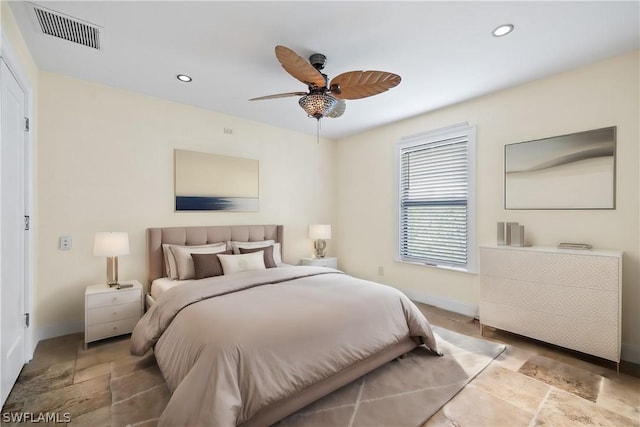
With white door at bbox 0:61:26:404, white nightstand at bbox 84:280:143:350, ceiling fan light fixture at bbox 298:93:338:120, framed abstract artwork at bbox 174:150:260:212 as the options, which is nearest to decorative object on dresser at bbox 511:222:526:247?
ceiling fan light fixture at bbox 298:93:338:120

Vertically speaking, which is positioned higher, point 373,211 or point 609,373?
point 373,211

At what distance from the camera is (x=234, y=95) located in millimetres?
3404

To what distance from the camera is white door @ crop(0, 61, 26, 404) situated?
1.93m

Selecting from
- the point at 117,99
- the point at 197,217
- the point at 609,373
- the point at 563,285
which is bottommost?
the point at 609,373

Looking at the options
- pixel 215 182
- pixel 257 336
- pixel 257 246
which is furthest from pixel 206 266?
pixel 257 336

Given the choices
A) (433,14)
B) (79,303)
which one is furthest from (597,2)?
(79,303)

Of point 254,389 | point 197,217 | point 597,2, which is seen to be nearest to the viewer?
point 254,389

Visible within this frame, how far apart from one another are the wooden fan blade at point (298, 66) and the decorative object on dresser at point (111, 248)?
2.31 metres

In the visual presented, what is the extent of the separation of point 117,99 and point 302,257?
328cm

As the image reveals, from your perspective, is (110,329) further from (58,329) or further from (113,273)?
(58,329)

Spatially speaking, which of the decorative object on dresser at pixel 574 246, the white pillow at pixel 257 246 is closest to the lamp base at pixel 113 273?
the white pillow at pixel 257 246

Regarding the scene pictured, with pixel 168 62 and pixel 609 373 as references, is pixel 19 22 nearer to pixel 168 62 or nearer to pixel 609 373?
pixel 168 62

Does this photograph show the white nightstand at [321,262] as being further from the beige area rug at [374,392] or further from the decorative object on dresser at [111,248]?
the decorative object on dresser at [111,248]

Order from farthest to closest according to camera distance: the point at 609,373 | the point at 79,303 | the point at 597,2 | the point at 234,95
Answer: the point at 234,95 → the point at 79,303 → the point at 609,373 → the point at 597,2
